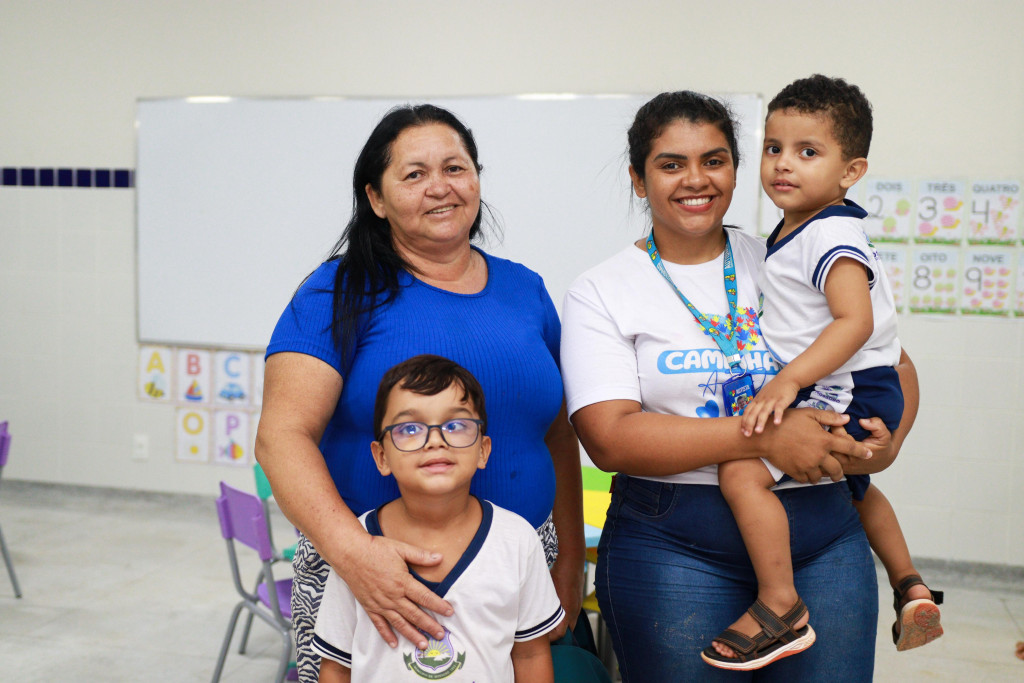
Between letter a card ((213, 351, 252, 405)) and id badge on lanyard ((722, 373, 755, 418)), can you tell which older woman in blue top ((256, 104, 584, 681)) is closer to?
id badge on lanyard ((722, 373, 755, 418))

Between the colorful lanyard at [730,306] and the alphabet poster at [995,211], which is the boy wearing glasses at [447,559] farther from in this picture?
the alphabet poster at [995,211]

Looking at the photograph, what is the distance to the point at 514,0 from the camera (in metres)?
4.55

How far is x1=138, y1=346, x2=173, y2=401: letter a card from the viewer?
17.0 feet

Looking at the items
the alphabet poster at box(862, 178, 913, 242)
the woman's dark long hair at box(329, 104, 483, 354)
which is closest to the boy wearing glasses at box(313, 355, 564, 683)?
the woman's dark long hair at box(329, 104, 483, 354)

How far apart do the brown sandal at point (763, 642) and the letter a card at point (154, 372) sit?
4484mm

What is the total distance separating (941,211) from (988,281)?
1.31 feet

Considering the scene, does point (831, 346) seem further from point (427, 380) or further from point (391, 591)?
point (391, 591)

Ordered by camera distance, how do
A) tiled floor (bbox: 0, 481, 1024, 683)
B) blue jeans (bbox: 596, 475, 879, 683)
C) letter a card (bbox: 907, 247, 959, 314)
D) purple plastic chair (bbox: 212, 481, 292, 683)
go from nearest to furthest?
blue jeans (bbox: 596, 475, 879, 683), purple plastic chair (bbox: 212, 481, 292, 683), tiled floor (bbox: 0, 481, 1024, 683), letter a card (bbox: 907, 247, 959, 314)

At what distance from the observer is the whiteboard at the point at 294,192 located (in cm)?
450

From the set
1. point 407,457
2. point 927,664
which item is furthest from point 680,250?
point 927,664

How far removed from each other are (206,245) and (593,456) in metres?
4.04

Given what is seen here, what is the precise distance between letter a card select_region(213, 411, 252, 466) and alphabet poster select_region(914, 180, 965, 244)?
375cm

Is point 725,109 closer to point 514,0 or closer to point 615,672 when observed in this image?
point 615,672

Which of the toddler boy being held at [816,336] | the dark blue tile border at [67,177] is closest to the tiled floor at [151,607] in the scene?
the dark blue tile border at [67,177]
